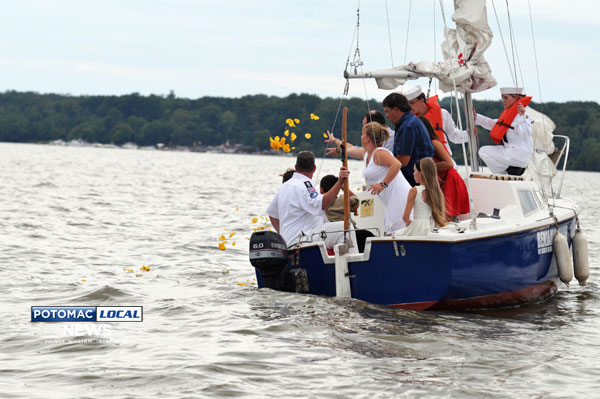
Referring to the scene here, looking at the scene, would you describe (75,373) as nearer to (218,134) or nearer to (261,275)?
(261,275)

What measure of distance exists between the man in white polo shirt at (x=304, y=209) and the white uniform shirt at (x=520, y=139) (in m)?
2.94

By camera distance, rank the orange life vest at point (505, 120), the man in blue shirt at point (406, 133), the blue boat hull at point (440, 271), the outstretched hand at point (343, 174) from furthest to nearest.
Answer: the orange life vest at point (505, 120) → the man in blue shirt at point (406, 133) → the outstretched hand at point (343, 174) → the blue boat hull at point (440, 271)

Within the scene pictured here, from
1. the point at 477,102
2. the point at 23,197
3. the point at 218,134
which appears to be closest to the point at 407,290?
the point at 477,102

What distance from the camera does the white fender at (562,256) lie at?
10172mm

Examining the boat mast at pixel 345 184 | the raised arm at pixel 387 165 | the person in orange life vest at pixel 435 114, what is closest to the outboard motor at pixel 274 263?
the boat mast at pixel 345 184

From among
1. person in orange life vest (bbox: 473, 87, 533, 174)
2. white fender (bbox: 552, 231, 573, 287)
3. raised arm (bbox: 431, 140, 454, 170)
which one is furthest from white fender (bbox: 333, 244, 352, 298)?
person in orange life vest (bbox: 473, 87, 533, 174)

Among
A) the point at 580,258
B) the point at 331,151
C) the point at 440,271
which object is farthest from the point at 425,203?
the point at 580,258

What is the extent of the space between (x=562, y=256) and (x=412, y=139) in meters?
2.45

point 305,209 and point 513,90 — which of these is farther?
point 513,90

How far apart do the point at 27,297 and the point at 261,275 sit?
3.01 m

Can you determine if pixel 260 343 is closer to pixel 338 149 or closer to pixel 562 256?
pixel 338 149

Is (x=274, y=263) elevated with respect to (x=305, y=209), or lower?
lower

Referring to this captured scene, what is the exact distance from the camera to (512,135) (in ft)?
36.6

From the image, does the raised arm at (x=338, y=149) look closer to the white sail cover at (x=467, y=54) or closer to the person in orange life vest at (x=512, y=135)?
the white sail cover at (x=467, y=54)
